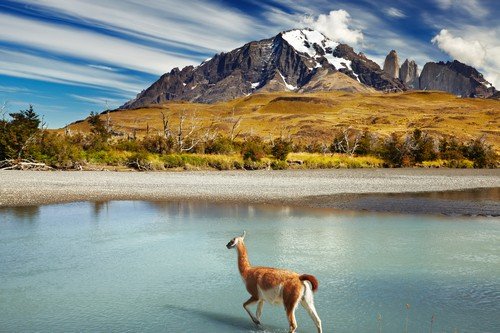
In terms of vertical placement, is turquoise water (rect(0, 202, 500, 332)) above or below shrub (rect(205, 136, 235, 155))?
below

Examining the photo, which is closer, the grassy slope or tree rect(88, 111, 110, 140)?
tree rect(88, 111, 110, 140)

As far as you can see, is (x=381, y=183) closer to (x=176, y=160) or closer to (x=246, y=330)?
(x=176, y=160)

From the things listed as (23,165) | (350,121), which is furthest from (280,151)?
(350,121)

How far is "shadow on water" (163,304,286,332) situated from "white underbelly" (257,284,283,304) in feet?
2.71

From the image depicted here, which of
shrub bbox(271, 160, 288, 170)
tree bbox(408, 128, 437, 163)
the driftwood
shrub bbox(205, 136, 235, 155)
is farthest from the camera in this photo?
tree bbox(408, 128, 437, 163)

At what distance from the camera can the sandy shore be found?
24.5m

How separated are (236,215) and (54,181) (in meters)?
16.8

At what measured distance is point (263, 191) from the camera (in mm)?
29625

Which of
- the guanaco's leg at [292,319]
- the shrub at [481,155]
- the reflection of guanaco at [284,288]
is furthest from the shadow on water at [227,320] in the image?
the shrub at [481,155]

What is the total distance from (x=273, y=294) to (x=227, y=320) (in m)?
1.60

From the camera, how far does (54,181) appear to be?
31641 mm

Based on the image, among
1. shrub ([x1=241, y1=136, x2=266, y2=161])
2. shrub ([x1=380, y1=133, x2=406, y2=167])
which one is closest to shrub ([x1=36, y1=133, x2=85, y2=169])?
shrub ([x1=241, y1=136, x2=266, y2=161])

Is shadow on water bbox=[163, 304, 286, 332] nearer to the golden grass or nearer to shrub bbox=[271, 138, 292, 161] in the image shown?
the golden grass

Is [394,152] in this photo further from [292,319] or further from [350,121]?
[350,121]
